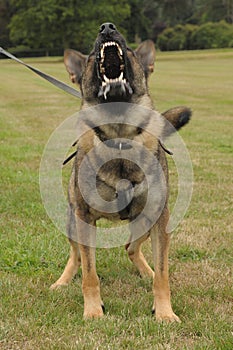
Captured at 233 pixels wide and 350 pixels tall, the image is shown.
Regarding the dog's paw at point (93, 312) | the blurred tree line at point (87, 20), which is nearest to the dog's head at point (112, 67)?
the dog's paw at point (93, 312)

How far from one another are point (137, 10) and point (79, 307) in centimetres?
6693

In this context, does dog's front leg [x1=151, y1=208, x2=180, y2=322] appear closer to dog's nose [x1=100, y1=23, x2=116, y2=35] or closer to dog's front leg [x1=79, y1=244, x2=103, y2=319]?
dog's front leg [x1=79, y1=244, x2=103, y2=319]

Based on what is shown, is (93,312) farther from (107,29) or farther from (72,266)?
(107,29)

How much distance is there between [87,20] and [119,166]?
191ft

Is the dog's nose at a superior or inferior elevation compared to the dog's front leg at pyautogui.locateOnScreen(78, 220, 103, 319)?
superior

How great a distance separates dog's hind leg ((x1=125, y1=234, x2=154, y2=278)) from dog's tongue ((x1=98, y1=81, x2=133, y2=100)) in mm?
1336

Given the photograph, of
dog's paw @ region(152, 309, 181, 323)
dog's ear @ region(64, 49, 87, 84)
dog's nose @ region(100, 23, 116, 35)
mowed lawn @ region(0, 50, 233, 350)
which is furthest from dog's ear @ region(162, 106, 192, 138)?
dog's paw @ region(152, 309, 181, 323)

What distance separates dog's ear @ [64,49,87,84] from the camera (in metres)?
4.18

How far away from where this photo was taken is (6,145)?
36.2 ft

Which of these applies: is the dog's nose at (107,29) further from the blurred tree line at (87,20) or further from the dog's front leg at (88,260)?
the blurred tree line at (87,20)

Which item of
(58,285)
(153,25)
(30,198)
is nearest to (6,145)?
(30,198)

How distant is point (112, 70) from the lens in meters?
3.71

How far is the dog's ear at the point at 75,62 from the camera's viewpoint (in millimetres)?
4182

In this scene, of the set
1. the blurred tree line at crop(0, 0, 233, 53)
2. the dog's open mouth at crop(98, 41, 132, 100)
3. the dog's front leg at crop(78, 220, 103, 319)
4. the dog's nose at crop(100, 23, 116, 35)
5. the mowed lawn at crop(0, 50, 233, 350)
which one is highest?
the dog's nose at crop(100, 23, 116, 35)
